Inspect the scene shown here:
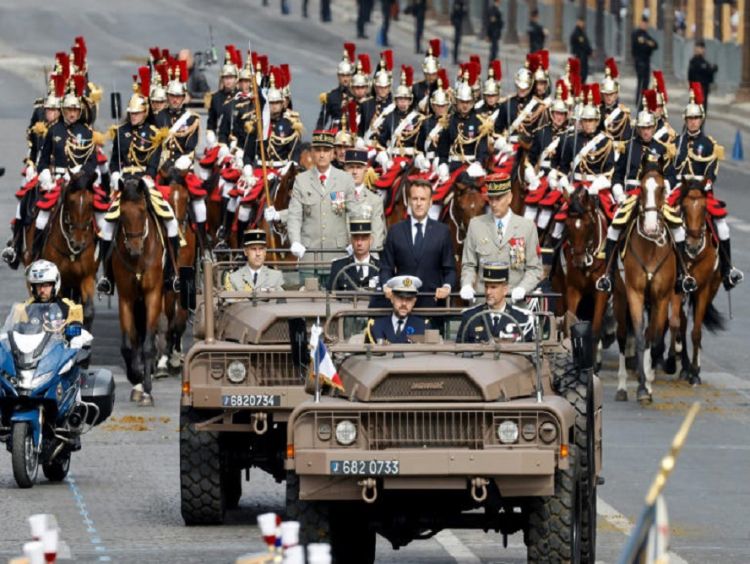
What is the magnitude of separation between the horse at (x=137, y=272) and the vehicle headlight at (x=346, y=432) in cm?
1321

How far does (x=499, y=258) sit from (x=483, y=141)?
57.6 ft

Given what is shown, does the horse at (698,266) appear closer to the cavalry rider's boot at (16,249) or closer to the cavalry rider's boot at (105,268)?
the cavalry rider's boot at (105,268)

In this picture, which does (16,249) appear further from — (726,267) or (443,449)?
(443,449)

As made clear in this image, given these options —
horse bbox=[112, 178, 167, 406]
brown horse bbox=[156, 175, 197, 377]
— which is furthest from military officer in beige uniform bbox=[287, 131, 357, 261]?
brown horse bbox=[156, 175, 197, 377]

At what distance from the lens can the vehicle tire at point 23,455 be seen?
21641 millimetres

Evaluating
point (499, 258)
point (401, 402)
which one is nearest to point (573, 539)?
point (401, 402)

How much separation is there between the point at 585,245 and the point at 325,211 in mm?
4993

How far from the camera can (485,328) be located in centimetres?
1762

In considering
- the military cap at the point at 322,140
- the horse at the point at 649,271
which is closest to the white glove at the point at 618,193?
the horse at the point at 649,271

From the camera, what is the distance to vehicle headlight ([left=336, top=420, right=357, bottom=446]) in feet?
53.7

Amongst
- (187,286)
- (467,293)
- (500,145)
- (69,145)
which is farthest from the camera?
(500,145)

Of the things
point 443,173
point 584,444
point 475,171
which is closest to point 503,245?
point 584,444

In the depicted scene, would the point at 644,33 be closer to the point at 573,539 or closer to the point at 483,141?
the point at 483,141

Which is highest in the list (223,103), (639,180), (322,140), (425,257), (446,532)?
(223,103)
